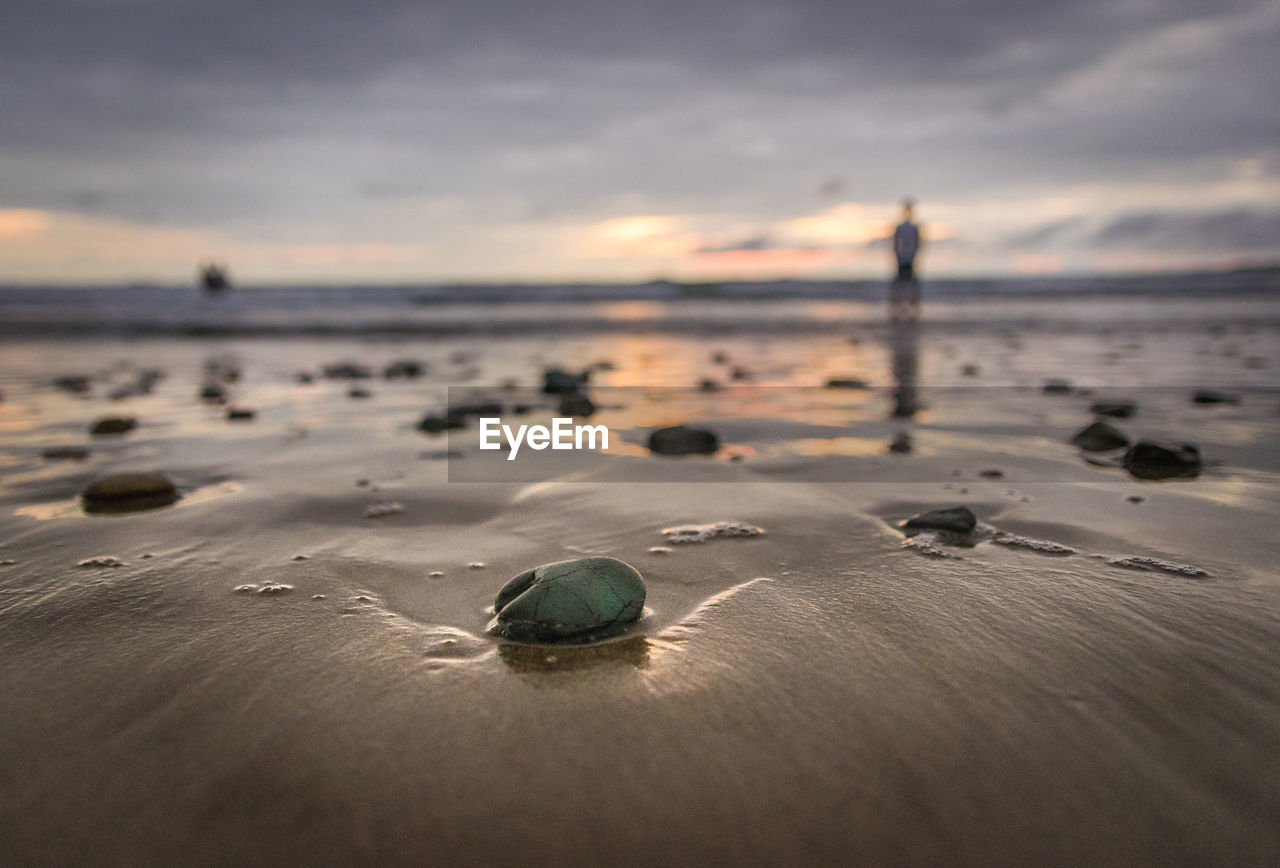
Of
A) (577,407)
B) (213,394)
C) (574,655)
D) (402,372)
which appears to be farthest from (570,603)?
(402,372)

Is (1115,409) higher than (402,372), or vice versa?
(402,372)

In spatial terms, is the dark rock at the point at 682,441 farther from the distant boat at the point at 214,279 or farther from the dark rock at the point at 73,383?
the distant boat at the point at 214,279

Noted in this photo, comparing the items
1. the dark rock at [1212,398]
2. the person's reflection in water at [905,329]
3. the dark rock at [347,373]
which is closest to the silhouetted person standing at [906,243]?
the person's reflection in water at [905,329]

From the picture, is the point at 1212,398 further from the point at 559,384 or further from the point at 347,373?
the point at 347,373

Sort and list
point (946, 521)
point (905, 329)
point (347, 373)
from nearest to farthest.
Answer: point (946, 521) → point (347, 373) → point (905, 329)

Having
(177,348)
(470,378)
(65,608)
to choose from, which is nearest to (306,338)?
(177,348)

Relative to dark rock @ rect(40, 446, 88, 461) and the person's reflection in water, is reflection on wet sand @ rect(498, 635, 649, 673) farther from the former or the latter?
dark rock @ rect(40, 446, 88, 461)
